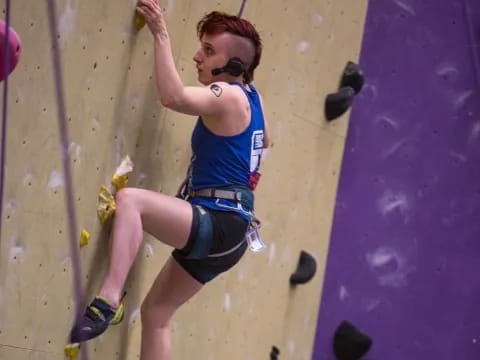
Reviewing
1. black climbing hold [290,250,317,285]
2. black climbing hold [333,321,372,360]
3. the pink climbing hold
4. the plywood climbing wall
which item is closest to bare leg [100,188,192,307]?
the plywood climbing wall

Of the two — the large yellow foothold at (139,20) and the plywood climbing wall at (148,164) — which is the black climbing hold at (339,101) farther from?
the large yellow foothold at (139,20)

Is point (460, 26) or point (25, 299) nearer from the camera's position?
point (25, 299)

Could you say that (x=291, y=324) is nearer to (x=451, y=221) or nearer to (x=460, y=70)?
(x=451, y=221)

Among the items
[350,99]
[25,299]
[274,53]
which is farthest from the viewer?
[350,99]

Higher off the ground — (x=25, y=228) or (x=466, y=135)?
(x=466, y=135)

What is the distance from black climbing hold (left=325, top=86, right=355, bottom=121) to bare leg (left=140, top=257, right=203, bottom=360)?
3.57 feet

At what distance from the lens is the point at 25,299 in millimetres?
2264

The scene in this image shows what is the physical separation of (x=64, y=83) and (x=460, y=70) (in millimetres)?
1919

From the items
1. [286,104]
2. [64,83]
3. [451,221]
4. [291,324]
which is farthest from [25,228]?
[451,221]

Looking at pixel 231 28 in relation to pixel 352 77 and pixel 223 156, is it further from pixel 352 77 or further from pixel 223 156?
pixel 352 77

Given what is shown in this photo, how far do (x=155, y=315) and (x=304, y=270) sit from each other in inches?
38.4

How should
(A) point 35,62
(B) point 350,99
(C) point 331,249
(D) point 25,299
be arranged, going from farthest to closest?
(C) point 331,249 < (B) point 350,99 < (D) point 25,299 < (A) point 35,62

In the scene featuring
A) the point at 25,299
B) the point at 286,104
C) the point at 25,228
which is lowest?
the point at 25,299

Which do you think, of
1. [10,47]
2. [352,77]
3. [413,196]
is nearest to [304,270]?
[413,196]
